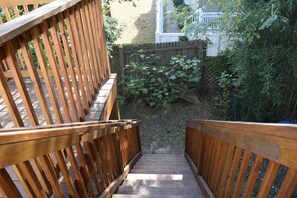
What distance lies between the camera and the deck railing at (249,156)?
889 millimetres

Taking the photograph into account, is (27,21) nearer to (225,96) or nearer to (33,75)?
(33,75)

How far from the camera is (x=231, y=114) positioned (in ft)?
17.5

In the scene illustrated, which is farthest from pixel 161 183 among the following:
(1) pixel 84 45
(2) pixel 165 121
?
(2) pixel 165 121

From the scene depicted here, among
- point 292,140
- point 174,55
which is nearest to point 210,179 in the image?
point 292,140

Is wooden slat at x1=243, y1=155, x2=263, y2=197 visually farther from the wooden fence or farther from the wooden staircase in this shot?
the wooden fence

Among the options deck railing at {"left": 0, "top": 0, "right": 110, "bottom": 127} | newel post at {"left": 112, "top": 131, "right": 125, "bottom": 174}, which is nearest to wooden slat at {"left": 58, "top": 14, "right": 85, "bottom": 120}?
deck railing at {"left": 0, "top": 0, "right": 110, "bottom": 127}

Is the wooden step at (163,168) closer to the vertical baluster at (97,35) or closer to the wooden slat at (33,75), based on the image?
the vertical baluster at (97,35)

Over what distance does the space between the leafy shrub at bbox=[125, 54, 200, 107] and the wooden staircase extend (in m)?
2.39

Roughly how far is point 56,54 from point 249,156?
166 centimetres

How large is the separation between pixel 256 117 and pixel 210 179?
3.01m

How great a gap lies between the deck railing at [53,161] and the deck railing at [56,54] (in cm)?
21

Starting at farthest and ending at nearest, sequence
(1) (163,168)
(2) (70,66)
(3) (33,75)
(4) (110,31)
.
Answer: (4) (110,31)
(1) (163,168)
(2) (70,66)
(3) (33,75)

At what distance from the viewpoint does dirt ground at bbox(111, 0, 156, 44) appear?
10094 mm

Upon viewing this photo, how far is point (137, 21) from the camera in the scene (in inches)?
475
